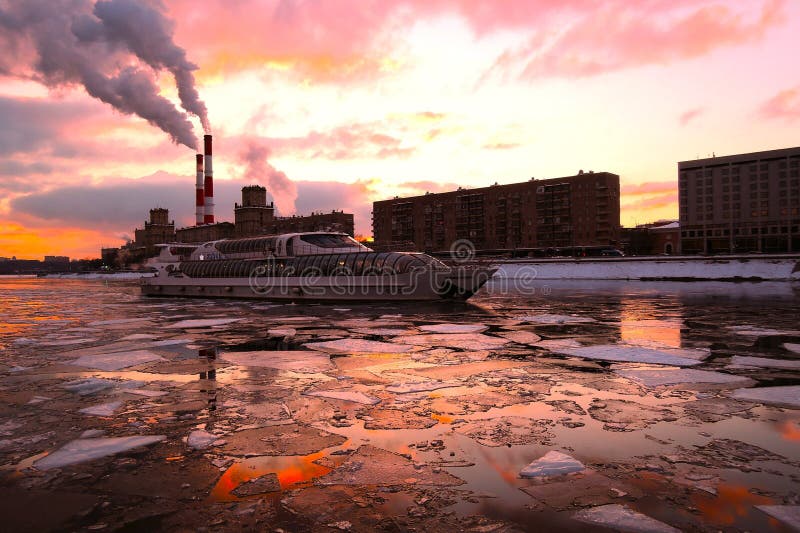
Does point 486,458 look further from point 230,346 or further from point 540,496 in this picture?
point 230,346

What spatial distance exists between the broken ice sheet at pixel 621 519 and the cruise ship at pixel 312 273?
86.4 ft

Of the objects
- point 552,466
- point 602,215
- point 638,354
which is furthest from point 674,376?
point 602,215

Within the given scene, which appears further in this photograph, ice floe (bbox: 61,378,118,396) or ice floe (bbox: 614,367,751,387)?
ice floe (bbox: 614,367,751,387)

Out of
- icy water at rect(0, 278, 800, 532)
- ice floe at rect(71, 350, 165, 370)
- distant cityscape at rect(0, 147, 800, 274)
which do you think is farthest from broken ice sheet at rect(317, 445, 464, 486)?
distant cityscape at rect(0, 147, 800, 274)

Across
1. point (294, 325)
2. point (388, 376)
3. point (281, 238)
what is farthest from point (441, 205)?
point (388, 376)

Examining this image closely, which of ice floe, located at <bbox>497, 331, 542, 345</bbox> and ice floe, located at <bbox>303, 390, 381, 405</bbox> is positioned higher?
ice floe, located at <bbox>497, 331, 542, 345</bbox>

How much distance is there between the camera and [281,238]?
4153 centimetres

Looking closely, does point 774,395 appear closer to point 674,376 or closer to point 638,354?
point 674,376

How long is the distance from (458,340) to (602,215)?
103596 millimetres

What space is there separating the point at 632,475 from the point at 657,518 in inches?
34.5

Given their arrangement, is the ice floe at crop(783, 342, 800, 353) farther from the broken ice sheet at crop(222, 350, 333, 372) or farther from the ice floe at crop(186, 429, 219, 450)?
the ice floe at crop(186, 429, 219, 450)

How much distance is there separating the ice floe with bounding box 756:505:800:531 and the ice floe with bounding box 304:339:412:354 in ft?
29.8

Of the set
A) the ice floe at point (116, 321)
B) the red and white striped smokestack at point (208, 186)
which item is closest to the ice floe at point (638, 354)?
the ice floe at point (116, 321)

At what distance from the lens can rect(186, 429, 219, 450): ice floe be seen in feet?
19.6
